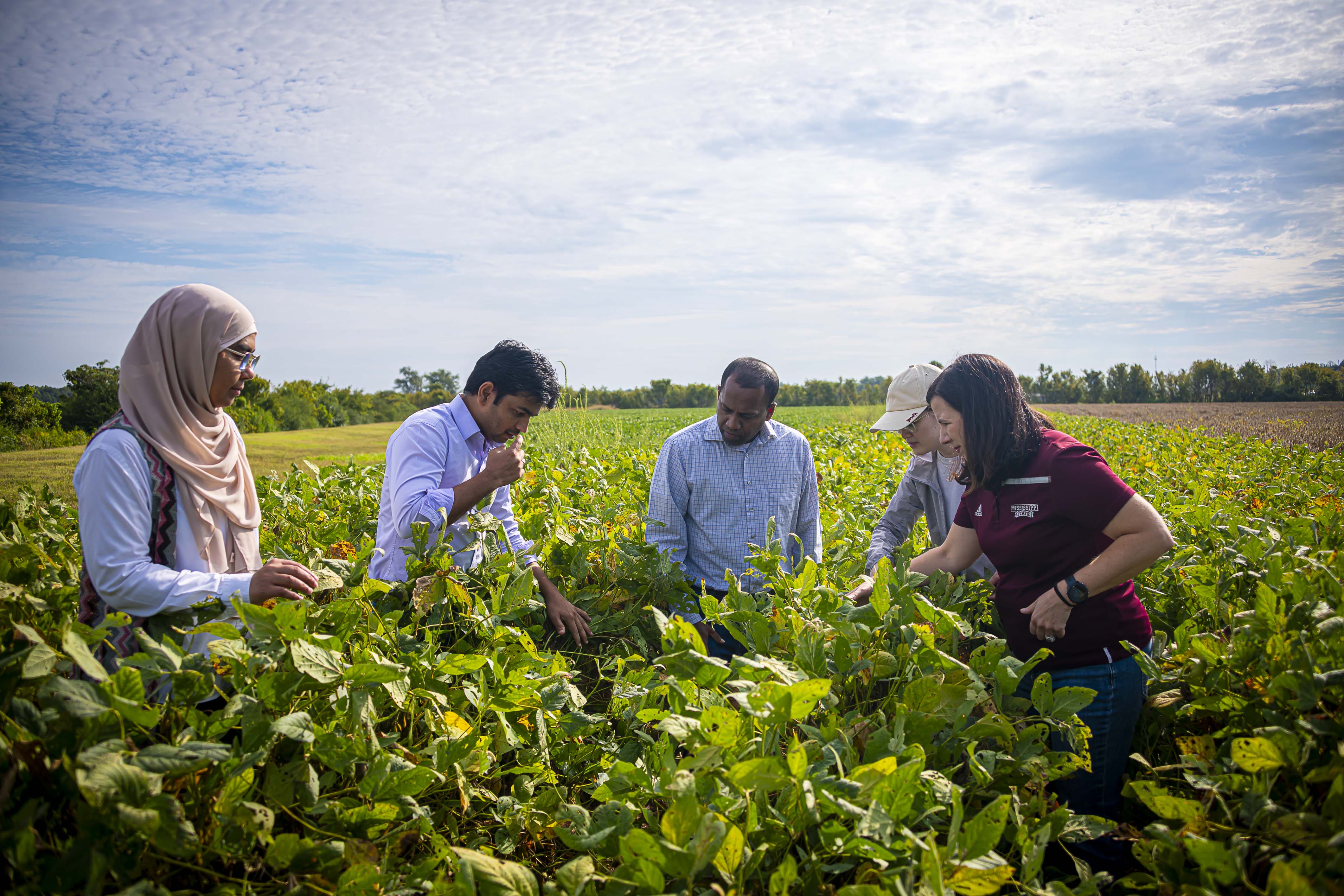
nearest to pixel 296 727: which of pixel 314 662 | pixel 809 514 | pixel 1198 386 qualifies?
pixel 314 662

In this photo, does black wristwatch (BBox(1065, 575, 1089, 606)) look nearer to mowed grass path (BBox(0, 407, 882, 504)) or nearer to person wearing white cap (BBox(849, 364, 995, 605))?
person wearing white cap (BBox(849, 364, 995, 605))

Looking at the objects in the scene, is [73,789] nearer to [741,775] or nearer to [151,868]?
[151,868]

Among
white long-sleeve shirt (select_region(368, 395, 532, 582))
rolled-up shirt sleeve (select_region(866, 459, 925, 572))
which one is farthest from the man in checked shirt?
white long-sleeve shirt (select_region(368, 395, 532, 582))

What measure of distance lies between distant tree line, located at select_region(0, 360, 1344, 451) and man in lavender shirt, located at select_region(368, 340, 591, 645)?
3.03ft

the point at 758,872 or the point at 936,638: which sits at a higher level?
the point at 936,638

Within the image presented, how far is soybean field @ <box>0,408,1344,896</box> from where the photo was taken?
3.48 ft

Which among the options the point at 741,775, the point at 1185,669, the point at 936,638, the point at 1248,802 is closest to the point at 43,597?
the point at 741,775

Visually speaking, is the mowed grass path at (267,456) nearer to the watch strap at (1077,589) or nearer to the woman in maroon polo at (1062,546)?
the woman in maroon polo at (1062,546)

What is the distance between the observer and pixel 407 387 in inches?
2872

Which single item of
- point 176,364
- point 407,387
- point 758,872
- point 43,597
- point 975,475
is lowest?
point 758,872

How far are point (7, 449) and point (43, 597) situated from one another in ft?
54.3

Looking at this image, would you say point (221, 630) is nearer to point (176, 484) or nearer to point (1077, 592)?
point (176, 484)

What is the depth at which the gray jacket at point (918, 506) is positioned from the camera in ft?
10.8

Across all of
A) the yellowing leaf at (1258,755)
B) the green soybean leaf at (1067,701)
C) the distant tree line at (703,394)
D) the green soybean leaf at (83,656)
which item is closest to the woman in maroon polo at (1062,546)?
the green soybean leaf at (1067,701)
